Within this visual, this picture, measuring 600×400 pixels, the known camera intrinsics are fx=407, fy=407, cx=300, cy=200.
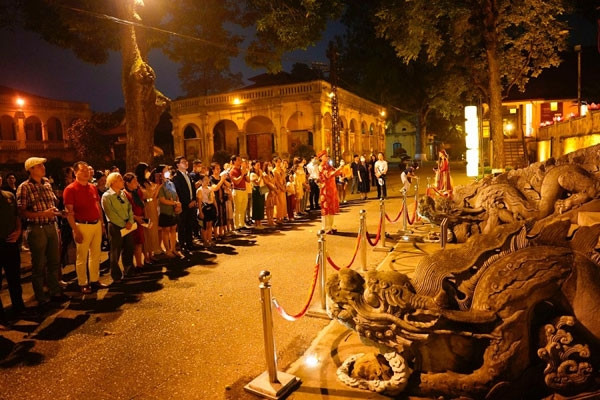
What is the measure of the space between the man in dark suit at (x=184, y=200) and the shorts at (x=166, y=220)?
0.53 m

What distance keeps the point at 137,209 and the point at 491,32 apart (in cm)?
1514

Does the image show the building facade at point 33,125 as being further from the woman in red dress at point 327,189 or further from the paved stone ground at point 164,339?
the paved stone ground at point 164,339

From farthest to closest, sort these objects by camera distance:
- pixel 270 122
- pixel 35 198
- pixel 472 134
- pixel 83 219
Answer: pixel 270 122
pixel 472 134
pixel 83 219
pixel 35 198

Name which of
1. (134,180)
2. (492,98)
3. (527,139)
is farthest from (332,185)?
(527,139)

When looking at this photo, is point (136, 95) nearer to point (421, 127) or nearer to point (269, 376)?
point (269, 376)

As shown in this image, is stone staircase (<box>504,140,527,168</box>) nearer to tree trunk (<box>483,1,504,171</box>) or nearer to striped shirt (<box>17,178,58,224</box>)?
tree trunk (<box>483,1,504,171</box>)

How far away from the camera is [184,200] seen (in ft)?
29.6

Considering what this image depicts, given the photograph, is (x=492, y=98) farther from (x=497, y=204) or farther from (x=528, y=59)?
(x=497, y=204)

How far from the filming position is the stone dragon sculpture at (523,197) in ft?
23.1

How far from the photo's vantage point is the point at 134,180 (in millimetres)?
7719

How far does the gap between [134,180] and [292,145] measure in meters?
24.1

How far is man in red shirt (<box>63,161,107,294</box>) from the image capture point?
632 cm

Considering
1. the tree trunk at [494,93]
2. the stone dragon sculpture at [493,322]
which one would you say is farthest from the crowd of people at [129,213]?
the tree trunk at [494,93]

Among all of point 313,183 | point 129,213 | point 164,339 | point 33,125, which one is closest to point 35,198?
point 129,213
